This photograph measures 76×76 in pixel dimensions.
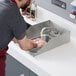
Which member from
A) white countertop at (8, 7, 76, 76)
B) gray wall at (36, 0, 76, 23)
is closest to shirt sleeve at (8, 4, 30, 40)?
white countertop at (8, 7, 76, 76)

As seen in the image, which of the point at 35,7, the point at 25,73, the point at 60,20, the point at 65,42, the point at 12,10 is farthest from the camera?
the point at 35,7

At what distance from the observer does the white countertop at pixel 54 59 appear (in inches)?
66.2

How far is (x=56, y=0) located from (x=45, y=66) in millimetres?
686

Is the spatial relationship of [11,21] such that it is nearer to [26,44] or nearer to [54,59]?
[26,44]

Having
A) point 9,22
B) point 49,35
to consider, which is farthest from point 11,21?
point 49,35

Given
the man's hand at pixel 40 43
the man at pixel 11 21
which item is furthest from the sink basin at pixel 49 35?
the man at pixel 11 21

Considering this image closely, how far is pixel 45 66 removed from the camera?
1.72 metres

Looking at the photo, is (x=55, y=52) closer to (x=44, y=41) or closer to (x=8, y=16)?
(x=44, y=41)

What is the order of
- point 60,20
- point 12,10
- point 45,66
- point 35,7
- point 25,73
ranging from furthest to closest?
point 35,7 < point 60,20 < point 25,73 < point 45,66 < point 12,10

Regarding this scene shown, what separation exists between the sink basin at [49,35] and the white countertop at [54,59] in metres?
0.03

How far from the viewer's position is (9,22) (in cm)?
149

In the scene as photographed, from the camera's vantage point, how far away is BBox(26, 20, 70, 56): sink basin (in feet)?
6.09

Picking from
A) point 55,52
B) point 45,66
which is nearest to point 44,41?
point 55,52

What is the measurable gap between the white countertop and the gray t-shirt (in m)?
0.27
